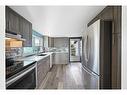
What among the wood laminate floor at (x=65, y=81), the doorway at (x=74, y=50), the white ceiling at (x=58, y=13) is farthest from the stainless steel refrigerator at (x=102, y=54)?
the doorway at (x=74, y=50)

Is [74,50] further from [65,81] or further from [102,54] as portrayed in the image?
[102,54]

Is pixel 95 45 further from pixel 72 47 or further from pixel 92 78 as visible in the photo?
pixel 72 47

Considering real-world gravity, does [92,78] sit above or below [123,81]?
below

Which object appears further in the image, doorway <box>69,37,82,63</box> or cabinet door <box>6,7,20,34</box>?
doorway <box>69,37,82,63</box>

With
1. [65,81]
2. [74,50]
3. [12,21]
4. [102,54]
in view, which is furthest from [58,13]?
[74,50]

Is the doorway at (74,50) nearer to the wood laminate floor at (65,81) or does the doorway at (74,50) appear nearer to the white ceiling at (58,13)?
the wood laminate floor at (65,81)

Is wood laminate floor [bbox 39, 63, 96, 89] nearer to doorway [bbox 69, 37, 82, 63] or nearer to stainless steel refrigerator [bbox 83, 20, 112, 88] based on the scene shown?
stainless steel refrigerator [bbox 83, 20, 112, 88]

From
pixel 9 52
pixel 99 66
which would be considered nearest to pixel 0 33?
pixel 99 66

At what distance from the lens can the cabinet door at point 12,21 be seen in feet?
8.16

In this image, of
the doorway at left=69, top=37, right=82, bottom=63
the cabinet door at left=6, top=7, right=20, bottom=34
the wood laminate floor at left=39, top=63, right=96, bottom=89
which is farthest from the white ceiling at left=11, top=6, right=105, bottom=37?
the doorway at left=69, top=37, right=82, bottom=63

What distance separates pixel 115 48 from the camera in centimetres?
207

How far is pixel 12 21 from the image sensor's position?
8.91ft

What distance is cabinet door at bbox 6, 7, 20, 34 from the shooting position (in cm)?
249

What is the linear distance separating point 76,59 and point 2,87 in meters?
9.38
